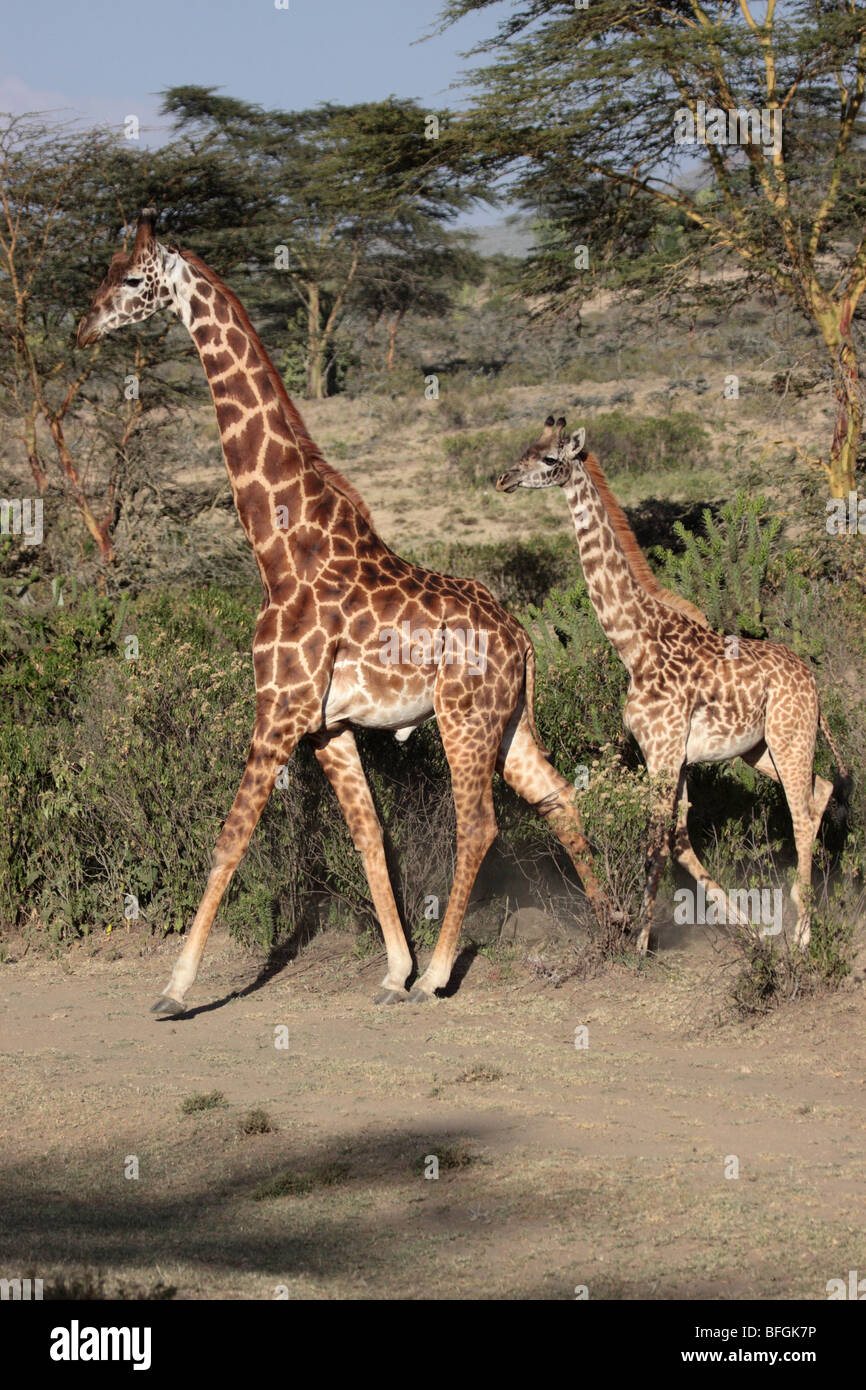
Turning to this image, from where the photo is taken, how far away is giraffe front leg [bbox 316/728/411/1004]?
24.5ft

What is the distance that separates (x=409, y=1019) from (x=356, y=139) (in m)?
13.6

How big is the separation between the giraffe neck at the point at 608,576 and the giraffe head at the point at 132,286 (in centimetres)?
241

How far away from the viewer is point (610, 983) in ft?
24.5

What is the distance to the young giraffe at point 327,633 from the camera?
697cm

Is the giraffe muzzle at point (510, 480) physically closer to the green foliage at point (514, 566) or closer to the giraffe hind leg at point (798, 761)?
the giraffe hind leg at point (798, 761)

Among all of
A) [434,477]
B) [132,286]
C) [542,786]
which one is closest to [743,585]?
[542,786]

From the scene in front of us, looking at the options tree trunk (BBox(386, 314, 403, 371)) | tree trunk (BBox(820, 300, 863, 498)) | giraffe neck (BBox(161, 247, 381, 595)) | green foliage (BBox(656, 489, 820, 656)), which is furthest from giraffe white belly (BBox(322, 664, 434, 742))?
tree trunk (BBox(386, 314, 403, 371))

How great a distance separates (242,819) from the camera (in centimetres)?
688

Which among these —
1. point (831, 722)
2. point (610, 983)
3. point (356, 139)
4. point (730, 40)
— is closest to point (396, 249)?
point (356, 139)

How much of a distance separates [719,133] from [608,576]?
1040 centimetres

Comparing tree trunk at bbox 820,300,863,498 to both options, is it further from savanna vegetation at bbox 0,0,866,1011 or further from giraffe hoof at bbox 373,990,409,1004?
giraffe hoof at bbox 373,990,409,1004

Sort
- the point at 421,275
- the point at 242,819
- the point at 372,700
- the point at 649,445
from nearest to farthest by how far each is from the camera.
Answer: the point at 242,819 → the point at 372,700 → the point at 649,445 → the point at 421,275

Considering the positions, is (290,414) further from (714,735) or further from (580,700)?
(580,700)
